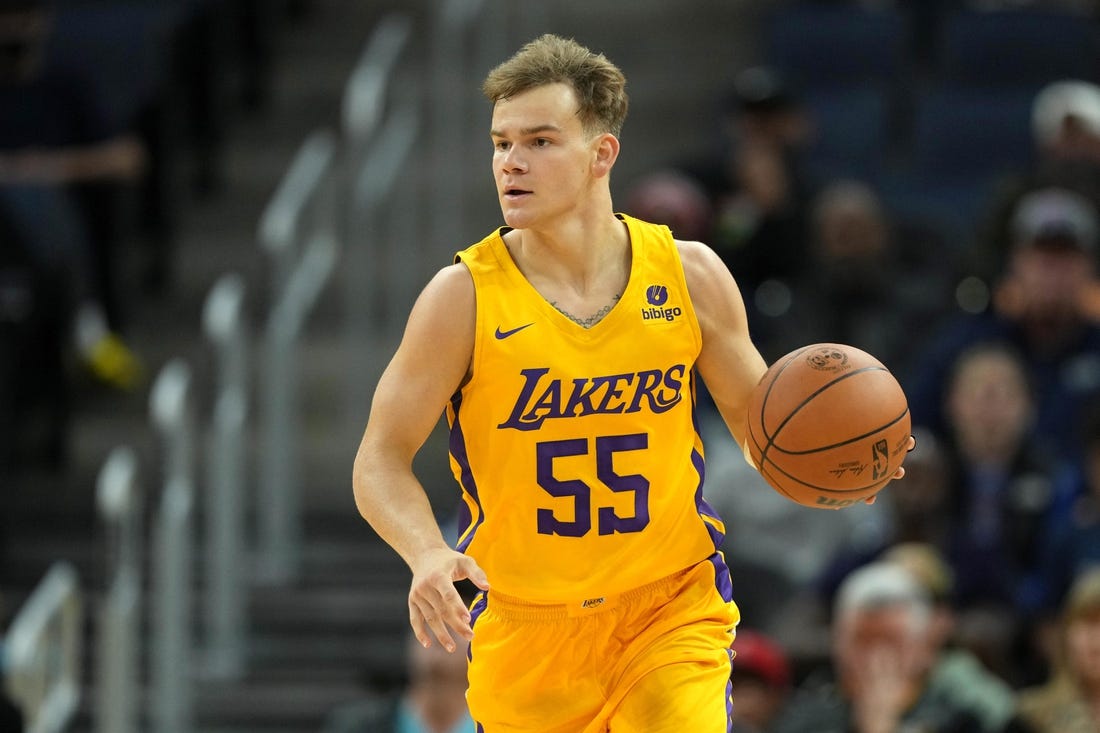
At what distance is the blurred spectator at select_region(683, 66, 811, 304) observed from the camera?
1082 cm

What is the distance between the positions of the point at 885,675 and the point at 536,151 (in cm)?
361

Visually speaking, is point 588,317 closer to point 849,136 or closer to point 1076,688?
point 1076,688

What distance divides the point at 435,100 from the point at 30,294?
111 inches

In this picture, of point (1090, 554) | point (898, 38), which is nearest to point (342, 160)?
point (898, 38)

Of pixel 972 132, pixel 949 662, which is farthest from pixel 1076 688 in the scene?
pixel 972 132

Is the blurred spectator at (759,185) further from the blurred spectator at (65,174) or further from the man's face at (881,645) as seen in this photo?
the blurred spectator at (65,174)

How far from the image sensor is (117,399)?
39.0 feet

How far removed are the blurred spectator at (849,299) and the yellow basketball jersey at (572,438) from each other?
196 inches

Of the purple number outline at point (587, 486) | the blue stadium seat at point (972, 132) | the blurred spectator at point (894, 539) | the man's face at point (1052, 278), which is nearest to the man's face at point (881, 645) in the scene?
the blurred spectator at point (894, 539)

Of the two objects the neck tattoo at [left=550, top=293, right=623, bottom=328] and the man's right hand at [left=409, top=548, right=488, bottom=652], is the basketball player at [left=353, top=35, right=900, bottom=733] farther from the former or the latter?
the man's right hand at [left=409, top=548, right=488, bottom=652]

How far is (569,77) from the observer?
5148 millimetres

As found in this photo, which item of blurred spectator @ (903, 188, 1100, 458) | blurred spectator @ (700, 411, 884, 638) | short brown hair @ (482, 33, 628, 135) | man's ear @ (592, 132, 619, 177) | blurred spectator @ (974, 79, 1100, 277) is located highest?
short brown hair @ (482, 33, 628, 135)

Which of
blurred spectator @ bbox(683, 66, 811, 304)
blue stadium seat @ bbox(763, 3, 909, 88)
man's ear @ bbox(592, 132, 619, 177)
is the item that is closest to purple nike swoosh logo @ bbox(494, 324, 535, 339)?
man's ear @ bbox(592, 132, 619, 177)

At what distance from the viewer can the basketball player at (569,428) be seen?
511 centimetres
